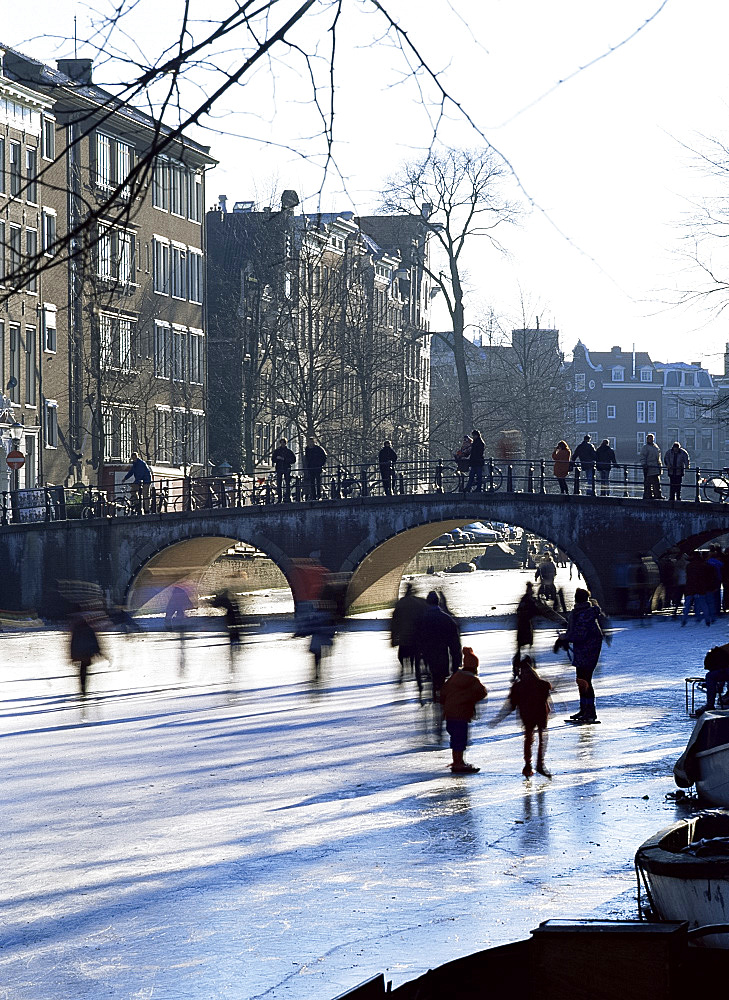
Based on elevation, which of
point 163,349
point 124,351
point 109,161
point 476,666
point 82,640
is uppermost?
point 109,161

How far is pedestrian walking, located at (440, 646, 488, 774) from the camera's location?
14648mm

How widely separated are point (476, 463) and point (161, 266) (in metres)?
17.0

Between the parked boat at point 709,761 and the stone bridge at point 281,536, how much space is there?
24569 mm

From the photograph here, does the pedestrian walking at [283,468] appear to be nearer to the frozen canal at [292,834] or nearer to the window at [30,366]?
the window at [30,366]

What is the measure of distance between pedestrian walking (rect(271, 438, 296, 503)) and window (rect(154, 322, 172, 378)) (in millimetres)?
9158

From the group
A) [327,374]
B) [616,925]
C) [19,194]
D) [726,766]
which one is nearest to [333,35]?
[19,194]

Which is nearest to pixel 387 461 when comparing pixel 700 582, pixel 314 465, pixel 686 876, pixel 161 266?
pixel 314 465

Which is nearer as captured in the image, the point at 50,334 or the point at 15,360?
the point at 15,360

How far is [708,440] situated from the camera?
104750 mm

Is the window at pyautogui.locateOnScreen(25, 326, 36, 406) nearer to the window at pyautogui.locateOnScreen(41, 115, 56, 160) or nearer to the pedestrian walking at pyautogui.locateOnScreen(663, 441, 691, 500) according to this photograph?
the window at pyautogui.locateOnScreen(41, 115, 56, 160)

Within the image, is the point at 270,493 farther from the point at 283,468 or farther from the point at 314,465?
the point at 314,465

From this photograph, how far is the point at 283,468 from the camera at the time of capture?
39531mm

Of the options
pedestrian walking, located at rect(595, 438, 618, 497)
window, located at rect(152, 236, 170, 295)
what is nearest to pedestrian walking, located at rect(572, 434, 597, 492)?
pedestrian walking, located at rect(595, 438, 618, 497)

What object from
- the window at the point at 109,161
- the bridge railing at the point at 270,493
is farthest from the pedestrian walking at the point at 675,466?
the window at the point at 109,161
